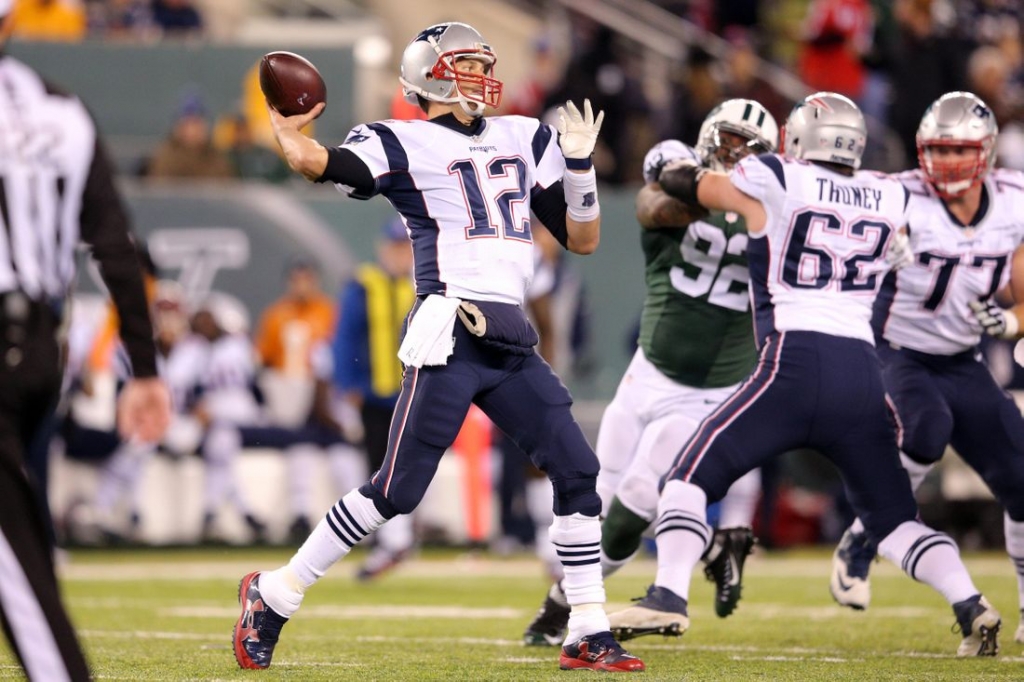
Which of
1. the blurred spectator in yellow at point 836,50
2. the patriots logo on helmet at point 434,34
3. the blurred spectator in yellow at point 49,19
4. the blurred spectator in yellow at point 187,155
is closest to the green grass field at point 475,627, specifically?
the patriots logo on helmet at point 434,34

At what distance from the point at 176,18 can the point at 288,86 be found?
9.21 meters

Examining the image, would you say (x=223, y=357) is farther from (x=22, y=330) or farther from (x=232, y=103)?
(x=22, y=330)

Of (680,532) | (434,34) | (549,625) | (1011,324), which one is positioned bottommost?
(549,625)

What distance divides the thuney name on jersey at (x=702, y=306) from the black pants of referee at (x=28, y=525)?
117 inches

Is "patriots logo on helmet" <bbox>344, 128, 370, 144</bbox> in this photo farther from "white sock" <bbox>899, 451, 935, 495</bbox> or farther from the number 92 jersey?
"white sock" <bbox>899, 451, 935, 495</bbox>

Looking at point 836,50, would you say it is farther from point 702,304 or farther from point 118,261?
point 118,261

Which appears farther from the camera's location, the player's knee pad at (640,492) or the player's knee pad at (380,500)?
the player's knee pad at (640,492)

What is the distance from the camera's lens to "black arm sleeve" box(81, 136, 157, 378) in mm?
3584

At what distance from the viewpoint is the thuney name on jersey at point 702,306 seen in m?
5.98

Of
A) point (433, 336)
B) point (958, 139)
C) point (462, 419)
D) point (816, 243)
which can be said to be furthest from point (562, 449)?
point (958, 139)

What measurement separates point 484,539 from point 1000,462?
5530mm

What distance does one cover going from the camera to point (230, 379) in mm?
11383

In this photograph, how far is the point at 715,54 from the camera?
557 inches

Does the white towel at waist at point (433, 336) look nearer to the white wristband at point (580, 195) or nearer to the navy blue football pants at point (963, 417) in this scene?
the white wristband at point (580, 195)
